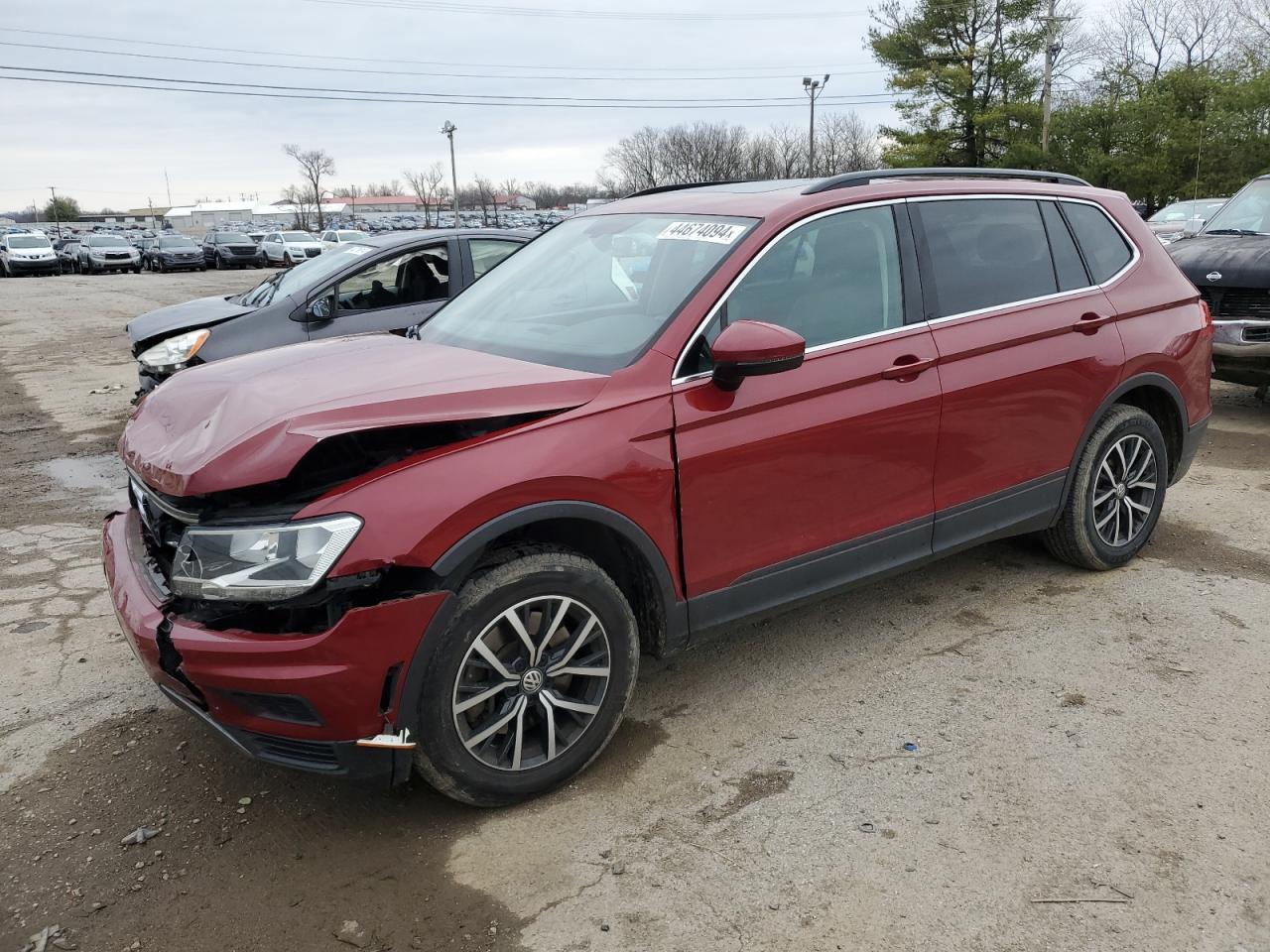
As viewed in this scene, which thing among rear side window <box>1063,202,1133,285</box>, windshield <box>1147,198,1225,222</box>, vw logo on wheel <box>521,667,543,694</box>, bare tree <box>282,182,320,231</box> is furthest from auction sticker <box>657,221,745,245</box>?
bare tree <box>282,182,320,231</box>

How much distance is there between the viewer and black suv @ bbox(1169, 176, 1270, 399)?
722 centimetres

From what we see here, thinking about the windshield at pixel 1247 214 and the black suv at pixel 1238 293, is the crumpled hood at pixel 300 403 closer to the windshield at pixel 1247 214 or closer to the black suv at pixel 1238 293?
the black suv at pixel 1238 293

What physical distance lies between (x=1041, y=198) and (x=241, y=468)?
11.6ft

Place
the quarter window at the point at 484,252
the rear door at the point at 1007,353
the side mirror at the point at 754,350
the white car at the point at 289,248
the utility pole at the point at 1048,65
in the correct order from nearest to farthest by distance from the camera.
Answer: the side mirror at the point at 754,350 < the rear door at the point at 1007,353 < the quarter window at the point at 484,252 < the utility pole at the point at 1048,65 < the white car at the point at 289,248

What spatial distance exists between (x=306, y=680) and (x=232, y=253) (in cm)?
4054

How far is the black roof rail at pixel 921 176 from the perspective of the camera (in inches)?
145

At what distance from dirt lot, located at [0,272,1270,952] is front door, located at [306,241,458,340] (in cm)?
303

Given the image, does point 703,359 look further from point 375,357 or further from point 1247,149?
point 1247,149

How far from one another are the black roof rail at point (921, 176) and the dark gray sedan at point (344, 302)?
11.9 ft

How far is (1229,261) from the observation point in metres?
7.54

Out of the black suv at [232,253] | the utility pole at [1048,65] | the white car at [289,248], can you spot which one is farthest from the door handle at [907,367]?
the black suv at [232,253]

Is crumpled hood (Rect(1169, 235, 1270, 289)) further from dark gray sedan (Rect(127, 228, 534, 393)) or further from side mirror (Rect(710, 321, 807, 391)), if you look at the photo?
side mirror (Rect(710, 321, 807, 391))

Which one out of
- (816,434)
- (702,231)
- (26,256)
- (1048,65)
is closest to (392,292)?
(702,231)

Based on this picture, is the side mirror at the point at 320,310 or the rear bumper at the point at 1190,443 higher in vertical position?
the side mirror at the point at 320,310
